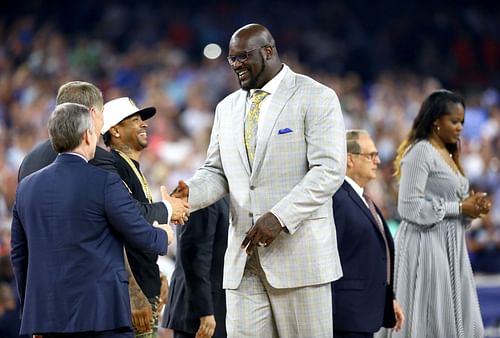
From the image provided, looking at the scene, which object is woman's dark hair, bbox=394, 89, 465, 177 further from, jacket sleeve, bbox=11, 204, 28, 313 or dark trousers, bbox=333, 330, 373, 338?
jacket sleeve, bbox=11, 204, 28, 313

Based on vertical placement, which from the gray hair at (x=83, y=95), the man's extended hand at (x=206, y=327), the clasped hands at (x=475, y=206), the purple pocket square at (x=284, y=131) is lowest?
the man's extended hand at (x=206, y=327)

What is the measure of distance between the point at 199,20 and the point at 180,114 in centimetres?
315

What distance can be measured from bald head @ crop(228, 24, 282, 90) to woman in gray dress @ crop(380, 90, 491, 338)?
164 cm

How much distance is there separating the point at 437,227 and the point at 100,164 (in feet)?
8.06

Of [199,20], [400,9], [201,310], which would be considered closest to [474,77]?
[400,9]

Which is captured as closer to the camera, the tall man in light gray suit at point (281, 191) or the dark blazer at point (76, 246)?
the dark blazer at point (76, 246)

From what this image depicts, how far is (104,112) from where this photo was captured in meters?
5.46

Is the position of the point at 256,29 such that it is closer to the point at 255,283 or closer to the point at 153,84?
the point at 255,283

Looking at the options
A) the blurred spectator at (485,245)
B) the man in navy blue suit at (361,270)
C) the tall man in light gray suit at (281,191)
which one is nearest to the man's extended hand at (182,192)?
the tall man in light gray suit at (281,191)

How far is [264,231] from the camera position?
4941 mm

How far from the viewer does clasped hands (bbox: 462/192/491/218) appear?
21.3 ft

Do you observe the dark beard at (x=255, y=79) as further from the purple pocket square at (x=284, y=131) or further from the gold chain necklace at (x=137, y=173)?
the gold chain necklace at (x=137, y=173)

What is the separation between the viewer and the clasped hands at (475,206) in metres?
6.50

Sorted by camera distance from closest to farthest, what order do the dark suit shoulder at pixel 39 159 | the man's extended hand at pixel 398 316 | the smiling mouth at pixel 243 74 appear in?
the smiling mouth at pixel 243 74, the dark suit shoulder at pixel 39 159, the man's extended hand at pixel 398 316
